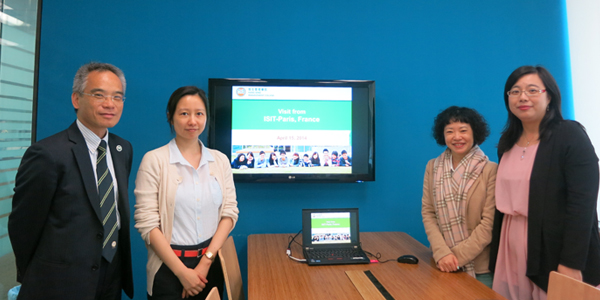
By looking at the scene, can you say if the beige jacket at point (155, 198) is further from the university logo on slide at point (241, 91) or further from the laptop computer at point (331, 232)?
the university logo on slide at point (241, 91)

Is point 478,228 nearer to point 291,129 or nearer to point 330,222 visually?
point 330,222

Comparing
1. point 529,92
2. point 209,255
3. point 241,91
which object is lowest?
point 209,255

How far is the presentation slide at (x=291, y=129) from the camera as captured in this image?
264cm

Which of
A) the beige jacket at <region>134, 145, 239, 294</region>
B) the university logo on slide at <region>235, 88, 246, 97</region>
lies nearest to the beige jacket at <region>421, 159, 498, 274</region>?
the beige jacket at <region>134, 145, 239, 294</region>

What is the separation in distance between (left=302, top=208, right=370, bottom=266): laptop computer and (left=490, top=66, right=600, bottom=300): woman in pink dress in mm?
817

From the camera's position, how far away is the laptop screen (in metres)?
2.15

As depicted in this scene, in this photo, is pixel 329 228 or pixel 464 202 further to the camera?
pixel 329 228

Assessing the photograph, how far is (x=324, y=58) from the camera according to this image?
2.84 meters

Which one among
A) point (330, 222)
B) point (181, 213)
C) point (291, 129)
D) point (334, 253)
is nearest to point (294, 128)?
point (291, 129)

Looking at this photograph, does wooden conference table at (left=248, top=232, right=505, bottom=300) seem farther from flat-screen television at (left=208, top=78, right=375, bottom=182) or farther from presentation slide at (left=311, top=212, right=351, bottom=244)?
flat-screen television at (left=208, top=78, right=375, bottom=182)

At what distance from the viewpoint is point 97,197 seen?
4.99ft

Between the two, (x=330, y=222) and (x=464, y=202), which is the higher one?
(x=464, y=202)

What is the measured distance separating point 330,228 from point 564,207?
1.27 meters

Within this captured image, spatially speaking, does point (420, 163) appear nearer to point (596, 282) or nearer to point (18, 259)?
point (596, 282)
